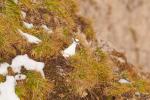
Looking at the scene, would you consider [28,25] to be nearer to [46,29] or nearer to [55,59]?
[46,29]

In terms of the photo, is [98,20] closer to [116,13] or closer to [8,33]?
[116,13]

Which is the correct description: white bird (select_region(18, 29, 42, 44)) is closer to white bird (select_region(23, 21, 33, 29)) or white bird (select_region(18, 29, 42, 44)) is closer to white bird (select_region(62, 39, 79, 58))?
white bird (select_region(23, 21, 33, 29))

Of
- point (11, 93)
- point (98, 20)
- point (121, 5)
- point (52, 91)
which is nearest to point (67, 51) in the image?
point (52, 91)

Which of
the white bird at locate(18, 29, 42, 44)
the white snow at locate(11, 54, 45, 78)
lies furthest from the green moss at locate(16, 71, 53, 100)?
the white bird at locate(18, 29, 42, 44)

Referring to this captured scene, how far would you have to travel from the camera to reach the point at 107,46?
6352 millimetres

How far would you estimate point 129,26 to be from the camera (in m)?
12.2

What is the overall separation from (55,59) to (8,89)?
0.73m

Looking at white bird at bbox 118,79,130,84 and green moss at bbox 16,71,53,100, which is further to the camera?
white bird at bbox 118,79,130,84

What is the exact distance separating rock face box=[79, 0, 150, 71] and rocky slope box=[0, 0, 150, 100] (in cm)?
566

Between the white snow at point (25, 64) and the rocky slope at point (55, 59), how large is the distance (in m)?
0.01

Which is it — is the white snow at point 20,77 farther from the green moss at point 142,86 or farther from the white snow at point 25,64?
the green moss at point 142,86

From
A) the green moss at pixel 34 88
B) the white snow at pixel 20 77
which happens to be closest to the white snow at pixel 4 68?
the white snow at pixel 20 77

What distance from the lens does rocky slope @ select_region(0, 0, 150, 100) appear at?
5.00m

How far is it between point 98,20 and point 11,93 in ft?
22.5
